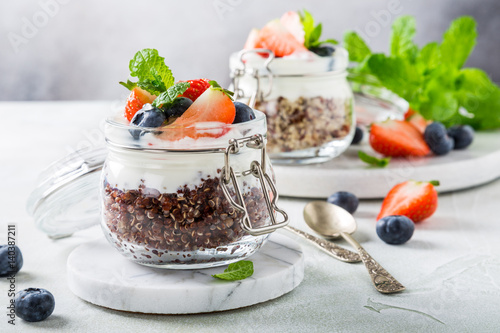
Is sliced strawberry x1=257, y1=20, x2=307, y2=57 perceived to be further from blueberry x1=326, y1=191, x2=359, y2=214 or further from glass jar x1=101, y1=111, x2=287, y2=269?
glass jar x1=101, y1=111, x2=287, y2=269

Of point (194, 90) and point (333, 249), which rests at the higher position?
point (194, 90)

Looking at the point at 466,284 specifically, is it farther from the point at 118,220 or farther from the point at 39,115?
the point at 39,115

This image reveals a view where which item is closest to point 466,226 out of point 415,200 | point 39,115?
point 415,200

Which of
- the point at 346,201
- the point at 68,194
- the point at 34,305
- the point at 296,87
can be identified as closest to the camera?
the point at 34,305

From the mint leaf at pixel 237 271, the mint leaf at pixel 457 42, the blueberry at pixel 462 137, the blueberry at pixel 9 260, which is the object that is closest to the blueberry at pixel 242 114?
the mint leaf at pixel 237 271

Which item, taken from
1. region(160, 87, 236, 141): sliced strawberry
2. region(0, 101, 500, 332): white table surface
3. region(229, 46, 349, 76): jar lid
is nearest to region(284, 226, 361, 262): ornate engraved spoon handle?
region(0, 101, 500, 332): white table surface

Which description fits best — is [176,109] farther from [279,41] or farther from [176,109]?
[279,41]

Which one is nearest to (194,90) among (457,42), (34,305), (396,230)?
(34,305)
